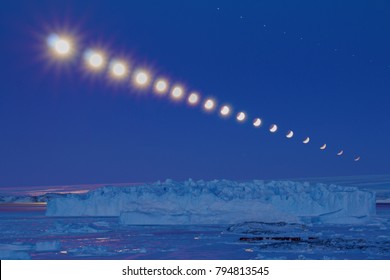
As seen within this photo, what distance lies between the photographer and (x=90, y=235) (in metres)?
23.9

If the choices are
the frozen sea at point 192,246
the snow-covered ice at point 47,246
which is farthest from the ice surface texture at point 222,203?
the snow-covered ice at point 47,246

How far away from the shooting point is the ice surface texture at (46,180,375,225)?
3394cm

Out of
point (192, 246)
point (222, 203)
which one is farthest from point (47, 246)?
point (222, 203)

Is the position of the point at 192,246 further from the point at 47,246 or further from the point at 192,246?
the point at 47,246

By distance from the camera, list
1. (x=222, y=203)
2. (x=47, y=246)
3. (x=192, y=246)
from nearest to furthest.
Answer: (x=47, y=246) < (x=192, y=246) < (x=222, y=203)

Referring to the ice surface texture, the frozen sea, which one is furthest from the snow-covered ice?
the ice surface texture

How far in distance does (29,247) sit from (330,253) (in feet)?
26.2

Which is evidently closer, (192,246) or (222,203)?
(192,246)

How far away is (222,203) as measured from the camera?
114 ft

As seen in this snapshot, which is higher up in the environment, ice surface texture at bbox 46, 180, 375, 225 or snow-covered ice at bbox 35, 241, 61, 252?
ice surface texture at bbox 46, 180, 375, 225

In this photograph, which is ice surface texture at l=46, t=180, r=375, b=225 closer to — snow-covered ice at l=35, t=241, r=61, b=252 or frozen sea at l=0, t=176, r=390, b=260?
frozen sea at l=0, t=176, r=390, b=260

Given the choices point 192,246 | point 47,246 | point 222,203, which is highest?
point 222,203
